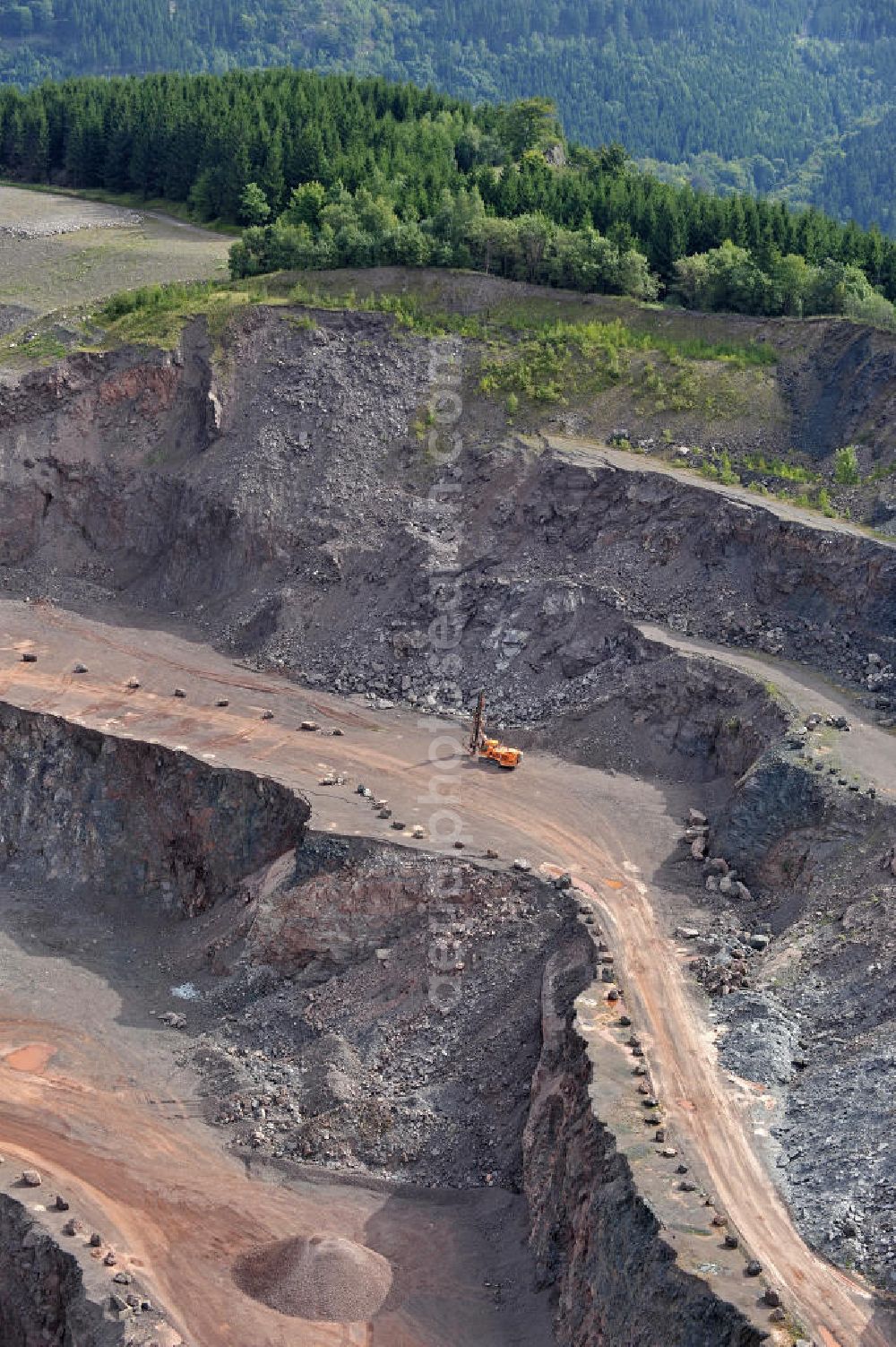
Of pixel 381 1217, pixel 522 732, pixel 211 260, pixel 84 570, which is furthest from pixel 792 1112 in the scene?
pixel 211 260

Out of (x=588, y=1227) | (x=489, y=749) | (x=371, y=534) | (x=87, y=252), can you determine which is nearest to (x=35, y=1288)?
(x=588, y=1227)

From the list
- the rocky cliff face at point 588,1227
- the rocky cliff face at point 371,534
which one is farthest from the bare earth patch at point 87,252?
the rocky cliff face at point 588,1227

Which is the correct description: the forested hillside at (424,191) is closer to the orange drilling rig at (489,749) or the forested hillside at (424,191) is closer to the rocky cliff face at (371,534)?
the rocky cliff face at (371,534)

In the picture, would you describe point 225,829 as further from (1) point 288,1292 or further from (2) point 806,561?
(2) point 806,561

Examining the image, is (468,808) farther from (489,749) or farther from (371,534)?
(371,534)

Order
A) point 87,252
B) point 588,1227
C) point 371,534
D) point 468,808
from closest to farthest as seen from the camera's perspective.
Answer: point 588,1227, point 468,808, point 371,534, point 87,252
